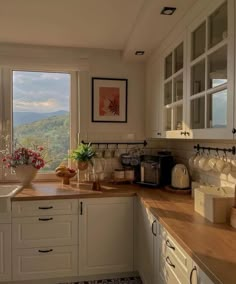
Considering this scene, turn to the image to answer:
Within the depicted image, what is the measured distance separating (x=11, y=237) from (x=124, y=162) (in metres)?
1.30

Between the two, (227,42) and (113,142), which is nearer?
(227,42)

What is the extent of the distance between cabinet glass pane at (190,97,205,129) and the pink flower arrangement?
5.23ft

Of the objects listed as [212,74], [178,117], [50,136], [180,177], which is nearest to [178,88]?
[178,117]

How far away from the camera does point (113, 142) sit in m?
2.90

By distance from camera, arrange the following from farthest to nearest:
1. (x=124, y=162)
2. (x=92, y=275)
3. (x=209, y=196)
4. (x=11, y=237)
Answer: (x=124, y=162), (x=92, y=275), (x=11, y=237), (x=209, y=196)

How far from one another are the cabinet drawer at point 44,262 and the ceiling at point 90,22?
1.92m

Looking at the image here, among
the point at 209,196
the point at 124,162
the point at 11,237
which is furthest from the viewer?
the point at 124,162

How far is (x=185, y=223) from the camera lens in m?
1.49

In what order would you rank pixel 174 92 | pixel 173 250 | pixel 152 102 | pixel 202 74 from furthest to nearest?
pixel 152 102
pixel 174 92
pixel 202 74
pixel 173 250

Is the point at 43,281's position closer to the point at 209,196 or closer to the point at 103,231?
the point at 103,231

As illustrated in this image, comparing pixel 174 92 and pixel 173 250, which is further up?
pixel 174 92

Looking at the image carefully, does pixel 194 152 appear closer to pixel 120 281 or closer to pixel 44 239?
pixel 120 281

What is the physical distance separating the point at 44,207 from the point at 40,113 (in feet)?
3.67

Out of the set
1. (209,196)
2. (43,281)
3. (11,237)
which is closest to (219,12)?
(209,196)
